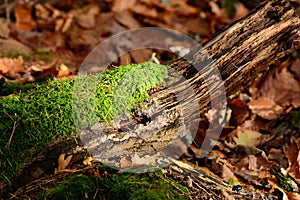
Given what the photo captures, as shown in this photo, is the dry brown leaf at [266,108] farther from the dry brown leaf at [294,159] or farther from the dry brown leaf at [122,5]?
the dry brown leaf at [122,5]

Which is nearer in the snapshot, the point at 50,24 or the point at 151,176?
the point at 151,176

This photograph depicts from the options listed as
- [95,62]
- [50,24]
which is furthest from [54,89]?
[50,24]

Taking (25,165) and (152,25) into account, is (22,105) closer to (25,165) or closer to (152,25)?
(25,165)

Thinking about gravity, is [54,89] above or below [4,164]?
above

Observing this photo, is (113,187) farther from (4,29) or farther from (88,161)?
(4,29)

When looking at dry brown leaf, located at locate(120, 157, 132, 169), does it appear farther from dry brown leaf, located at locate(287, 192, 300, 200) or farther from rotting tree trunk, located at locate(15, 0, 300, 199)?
dry brown leaf, located at locate(287, 192, 300, 200)

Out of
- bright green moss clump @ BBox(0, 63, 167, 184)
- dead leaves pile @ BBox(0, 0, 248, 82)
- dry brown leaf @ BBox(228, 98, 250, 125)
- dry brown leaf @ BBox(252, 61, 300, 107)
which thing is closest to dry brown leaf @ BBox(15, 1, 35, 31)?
dead leaves pile @ BBox(0, 0, 248, 82)

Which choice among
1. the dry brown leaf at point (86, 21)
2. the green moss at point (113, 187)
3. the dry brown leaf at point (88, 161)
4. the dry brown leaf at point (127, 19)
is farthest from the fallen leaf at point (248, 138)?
the dry brown leaf at point (86, 21)
